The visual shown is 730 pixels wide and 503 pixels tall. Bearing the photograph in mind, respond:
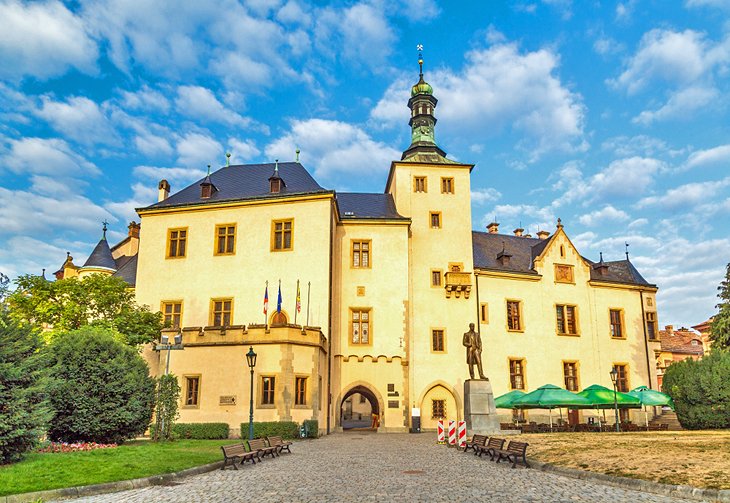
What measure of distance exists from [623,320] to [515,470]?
3152 cm

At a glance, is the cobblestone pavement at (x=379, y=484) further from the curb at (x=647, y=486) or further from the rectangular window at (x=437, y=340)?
the rectangular window at (x=437, y=340)

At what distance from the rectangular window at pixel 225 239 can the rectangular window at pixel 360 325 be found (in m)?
8.58

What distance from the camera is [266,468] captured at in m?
16.8

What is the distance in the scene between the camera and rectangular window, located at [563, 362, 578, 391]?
135ft

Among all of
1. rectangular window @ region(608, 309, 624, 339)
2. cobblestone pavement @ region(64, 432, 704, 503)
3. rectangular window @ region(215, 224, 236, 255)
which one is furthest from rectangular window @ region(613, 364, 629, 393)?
rectangular window @ region(215, 224, 236, 255)

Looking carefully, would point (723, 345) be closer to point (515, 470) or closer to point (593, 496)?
point (515, 470)

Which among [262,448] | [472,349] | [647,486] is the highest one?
[472,349]

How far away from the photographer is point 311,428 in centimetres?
2842

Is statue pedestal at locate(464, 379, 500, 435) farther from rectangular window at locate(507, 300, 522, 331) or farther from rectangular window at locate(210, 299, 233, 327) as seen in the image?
rectangular window at locate(210, 299, 233, 327)

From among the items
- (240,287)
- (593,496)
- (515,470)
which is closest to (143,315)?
(240,287)

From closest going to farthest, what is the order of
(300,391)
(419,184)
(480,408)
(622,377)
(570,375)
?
(480,408), (300,391), (419,184), (570,375), (622,377)

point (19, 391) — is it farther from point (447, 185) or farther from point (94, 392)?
point (447, 185)

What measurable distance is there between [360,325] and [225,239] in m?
10.1

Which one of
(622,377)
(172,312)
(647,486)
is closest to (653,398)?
(622,377)
